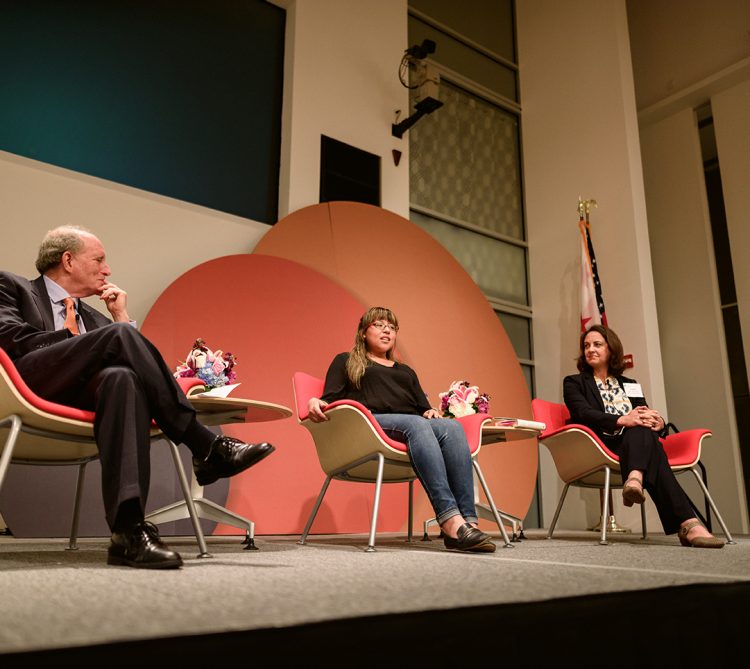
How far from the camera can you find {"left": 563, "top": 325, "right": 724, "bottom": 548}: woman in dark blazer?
2.90 m

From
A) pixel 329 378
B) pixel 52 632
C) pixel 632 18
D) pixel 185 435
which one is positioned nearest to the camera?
pixel 52 632

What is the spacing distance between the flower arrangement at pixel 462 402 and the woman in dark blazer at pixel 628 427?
48 cm

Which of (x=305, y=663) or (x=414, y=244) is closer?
(x=305, y=663)

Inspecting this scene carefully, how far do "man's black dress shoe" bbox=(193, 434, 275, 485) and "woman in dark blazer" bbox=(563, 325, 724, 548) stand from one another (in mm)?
1771

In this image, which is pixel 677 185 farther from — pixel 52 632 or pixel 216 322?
pixel 52 632

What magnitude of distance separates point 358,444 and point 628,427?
1392 mm

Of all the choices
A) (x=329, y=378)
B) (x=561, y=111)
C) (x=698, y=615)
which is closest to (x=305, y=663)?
(x=698, y=615)

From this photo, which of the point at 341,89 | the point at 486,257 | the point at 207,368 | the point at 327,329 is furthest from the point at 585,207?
the point at 207,368

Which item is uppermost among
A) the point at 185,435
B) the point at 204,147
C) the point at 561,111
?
the point at 561,111

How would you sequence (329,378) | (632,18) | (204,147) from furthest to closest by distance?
(632,18)
(204,147)
(329,378)

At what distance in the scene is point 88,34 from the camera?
163 inches

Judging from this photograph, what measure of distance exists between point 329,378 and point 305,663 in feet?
7.67

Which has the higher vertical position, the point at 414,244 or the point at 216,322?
the point at 414,244

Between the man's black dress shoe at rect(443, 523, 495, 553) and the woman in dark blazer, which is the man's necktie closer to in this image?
the man's black dress shoe at rect(443, 523, 495, 553)
